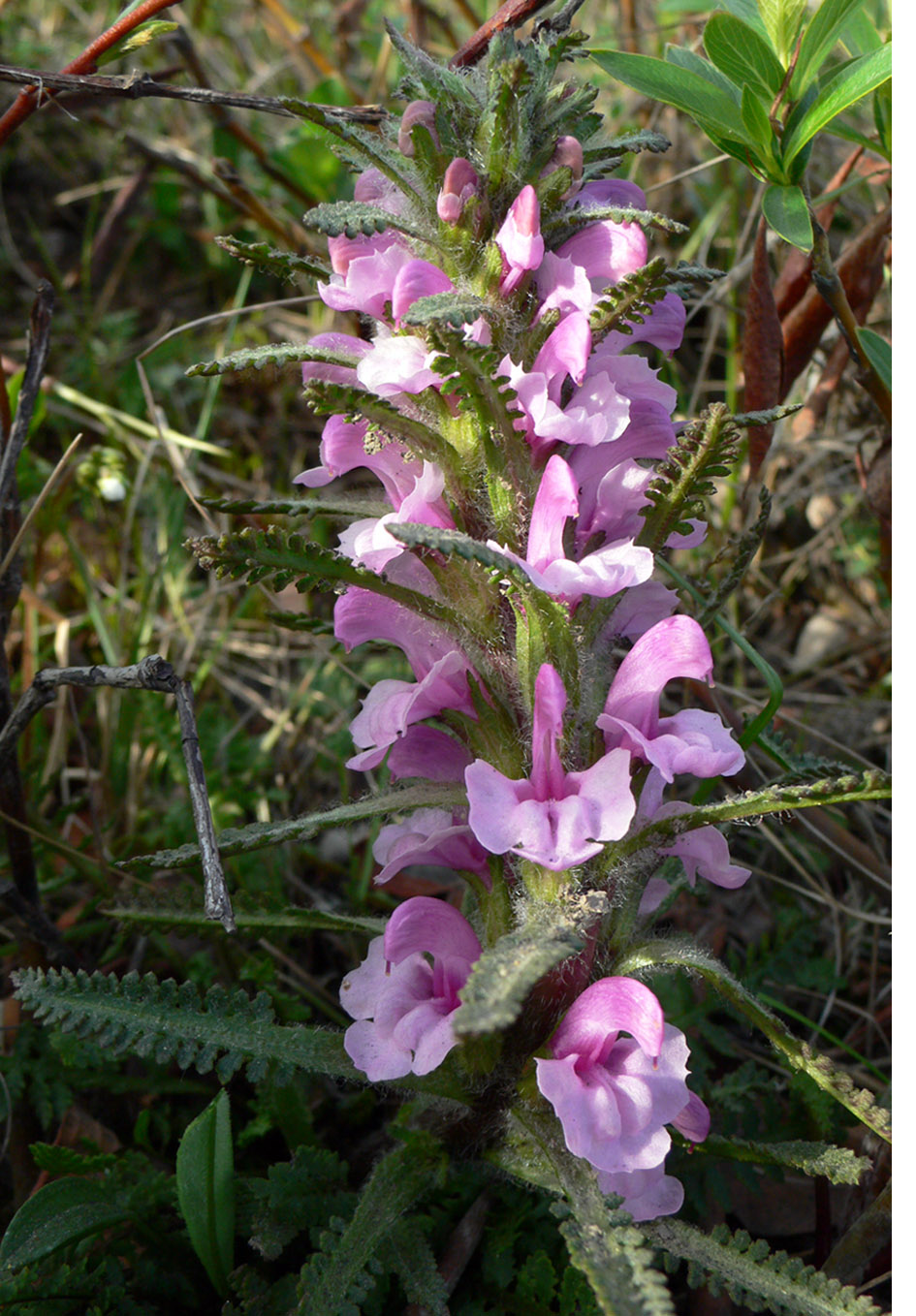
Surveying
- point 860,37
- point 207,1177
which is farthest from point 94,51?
point 207,1177

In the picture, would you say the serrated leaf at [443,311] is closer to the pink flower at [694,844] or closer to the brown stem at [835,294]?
the pink flower at [694,844]

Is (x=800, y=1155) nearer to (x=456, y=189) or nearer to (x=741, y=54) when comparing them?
(x=456, y=189)

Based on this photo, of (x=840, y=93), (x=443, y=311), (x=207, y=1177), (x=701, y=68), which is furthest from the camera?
(x=701, y=68)

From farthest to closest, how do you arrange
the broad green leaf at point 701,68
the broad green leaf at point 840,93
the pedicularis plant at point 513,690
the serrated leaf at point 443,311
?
1. the broad green leaf at point 701,68
2. the broad green leaf at point 840,93
3. the pedicularis plant at point 513,690
4. the serrated leaf at point 443,311

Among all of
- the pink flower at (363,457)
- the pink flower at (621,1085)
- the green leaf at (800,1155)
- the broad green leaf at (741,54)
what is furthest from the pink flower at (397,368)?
the green leaf at (800,1155)

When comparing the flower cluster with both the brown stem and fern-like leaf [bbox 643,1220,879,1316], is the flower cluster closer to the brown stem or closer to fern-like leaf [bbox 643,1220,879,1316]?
fern-like leaf [bbox 643,1220,879,1316]

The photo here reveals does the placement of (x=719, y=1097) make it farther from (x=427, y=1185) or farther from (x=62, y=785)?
(x=62, y=785)
